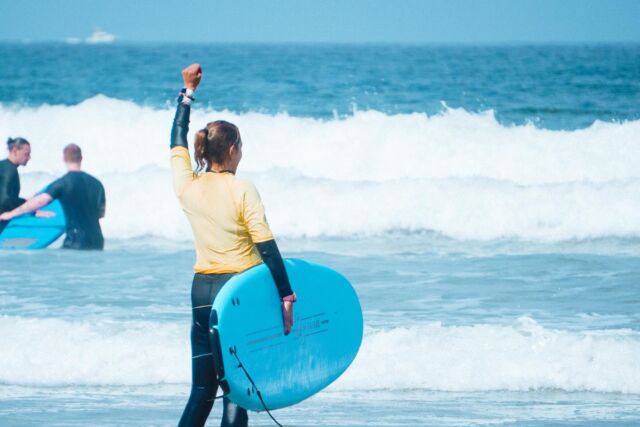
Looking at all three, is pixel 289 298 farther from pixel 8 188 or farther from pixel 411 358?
pixel 8 188

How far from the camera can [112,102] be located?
818 inches

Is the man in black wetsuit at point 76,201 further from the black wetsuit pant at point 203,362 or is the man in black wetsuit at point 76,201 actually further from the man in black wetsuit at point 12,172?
the black wetsuit pant at point 203,362

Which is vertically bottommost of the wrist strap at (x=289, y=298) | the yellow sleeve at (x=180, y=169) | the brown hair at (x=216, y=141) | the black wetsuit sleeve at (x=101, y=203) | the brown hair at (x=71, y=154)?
the black wetsuit sleeve at (x=101, y=203)

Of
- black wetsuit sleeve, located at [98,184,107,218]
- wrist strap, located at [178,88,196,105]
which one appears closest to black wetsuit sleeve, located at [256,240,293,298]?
wrist strap, located at [178,88,196,105]

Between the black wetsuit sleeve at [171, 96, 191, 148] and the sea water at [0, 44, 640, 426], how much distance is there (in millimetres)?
1510

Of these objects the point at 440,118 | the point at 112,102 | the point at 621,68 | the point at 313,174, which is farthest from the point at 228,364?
the point at 621,68

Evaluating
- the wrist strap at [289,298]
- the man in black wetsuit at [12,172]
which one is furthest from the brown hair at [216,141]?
the man in black wetsuit at [12,172]

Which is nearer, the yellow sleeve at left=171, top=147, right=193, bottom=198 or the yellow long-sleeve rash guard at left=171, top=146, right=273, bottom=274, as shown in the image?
the yellow long-sleeve rash guard at left=171, top=146, right=273, bottom=274

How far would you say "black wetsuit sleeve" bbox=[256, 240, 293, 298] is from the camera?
354 cm

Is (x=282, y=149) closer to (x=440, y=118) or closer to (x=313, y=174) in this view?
(x=313, y=174)

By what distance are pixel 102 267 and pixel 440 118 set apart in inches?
444

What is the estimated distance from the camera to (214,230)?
361cm

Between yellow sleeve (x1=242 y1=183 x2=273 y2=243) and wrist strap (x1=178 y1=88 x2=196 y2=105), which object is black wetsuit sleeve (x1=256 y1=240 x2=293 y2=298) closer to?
yellow sleeve (x1=242 y1=183 x2=273 y2=243)

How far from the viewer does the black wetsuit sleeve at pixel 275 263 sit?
3.54 meters
